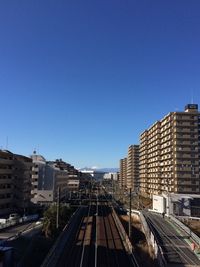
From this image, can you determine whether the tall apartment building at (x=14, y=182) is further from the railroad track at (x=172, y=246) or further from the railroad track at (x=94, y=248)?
the railroad track at (x=172, y=246)

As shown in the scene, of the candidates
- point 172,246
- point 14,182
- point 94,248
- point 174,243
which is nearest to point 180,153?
point 14,182

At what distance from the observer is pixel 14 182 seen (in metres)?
76.1

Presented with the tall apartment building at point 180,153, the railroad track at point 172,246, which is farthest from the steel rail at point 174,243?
the tall apartment building at point 180,153

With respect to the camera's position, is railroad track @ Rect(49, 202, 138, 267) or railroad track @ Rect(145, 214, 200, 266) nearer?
railroad track @ Rect(49, 202, 138, 267)

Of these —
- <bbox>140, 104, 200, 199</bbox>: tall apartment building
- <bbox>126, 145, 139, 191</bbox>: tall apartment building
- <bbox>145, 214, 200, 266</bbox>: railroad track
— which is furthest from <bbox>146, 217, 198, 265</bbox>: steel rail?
<bbox>126, 145, 139, 191</bbox>: tall apartment building

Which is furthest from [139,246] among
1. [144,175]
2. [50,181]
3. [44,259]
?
[144,175]

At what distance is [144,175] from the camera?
12962 centimetres

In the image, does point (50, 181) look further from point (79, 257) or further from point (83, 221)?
point (79, 257)

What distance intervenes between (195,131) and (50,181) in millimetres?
49077

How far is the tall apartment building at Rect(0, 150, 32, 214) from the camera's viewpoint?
2753 inches

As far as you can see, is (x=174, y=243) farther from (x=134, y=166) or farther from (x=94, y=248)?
(x=134, y=166)

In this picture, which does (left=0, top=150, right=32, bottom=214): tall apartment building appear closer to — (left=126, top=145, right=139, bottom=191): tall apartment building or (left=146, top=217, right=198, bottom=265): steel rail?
(left=146, top=217, right=198, bottom=265): steel rail

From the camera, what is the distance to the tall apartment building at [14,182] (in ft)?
229

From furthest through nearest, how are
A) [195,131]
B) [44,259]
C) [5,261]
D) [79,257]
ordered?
1. [195,131]
2. [79,257]
3. [44,259]
4. [5,261]
